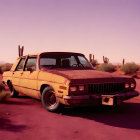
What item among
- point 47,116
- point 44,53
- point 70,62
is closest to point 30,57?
point 44,53

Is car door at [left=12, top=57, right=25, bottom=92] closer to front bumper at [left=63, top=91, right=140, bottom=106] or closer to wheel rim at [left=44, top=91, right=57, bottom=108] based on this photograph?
wheel rim at [left=44, top=91, right=57, bottom=108]

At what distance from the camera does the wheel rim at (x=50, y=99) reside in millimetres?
5735

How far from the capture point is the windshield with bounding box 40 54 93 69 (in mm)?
6684

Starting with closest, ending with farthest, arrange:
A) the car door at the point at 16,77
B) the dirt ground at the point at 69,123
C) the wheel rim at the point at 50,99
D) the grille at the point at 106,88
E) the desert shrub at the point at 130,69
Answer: the dirt ground at the point at 69,123 < the grille at the point at 106,88 < the wheel rim at the point at 50,99 < the car door at the point at 16,77 < the desert shrub at the point at 130,69

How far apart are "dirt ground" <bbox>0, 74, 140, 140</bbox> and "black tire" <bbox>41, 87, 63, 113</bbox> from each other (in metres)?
0.13

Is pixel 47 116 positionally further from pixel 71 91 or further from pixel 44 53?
pixel 44 53

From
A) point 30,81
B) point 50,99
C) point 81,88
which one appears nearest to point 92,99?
point 81,88

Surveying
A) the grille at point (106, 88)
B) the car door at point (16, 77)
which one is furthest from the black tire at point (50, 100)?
the car door at point (16, 77)

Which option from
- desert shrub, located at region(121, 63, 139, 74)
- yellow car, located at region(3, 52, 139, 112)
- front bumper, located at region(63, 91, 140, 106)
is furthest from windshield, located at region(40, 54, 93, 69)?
desert shrub, located at region(121, 63, 139, 74)

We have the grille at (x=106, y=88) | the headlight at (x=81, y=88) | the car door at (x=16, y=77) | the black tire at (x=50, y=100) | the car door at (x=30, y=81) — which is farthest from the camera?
the car door at (x=16, y=77)

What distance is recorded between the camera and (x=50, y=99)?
229 inches

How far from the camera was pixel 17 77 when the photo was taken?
287 inches

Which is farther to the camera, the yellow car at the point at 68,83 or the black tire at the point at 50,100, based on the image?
the black tire at the point at 50,100

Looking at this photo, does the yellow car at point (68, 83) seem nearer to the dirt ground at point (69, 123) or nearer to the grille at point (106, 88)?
the grille at point (106, 88)
